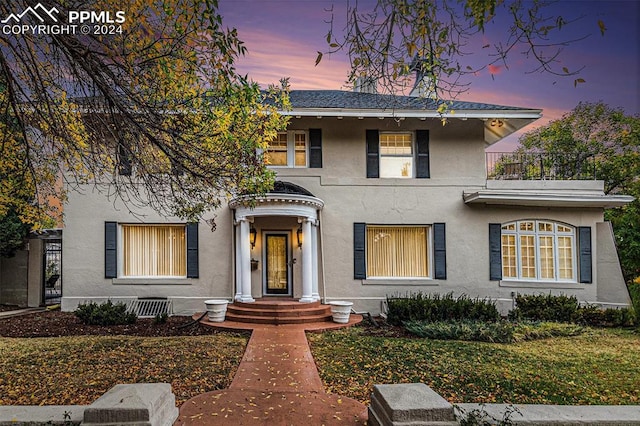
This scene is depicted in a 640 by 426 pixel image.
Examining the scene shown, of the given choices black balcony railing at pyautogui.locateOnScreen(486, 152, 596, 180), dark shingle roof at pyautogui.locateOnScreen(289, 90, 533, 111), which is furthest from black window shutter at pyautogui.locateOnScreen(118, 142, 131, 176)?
black balcony railing at pyautogui.locateOnScreen(486, 152, 596, 180)

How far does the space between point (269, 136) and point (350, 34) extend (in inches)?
113

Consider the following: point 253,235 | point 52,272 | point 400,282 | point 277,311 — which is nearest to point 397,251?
point 400,282

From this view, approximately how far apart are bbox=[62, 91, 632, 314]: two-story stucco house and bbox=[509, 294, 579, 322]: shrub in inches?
22.2

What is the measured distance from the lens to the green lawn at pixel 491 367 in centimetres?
529

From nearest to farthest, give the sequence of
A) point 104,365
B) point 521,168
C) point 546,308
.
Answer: point 104,365
point 546,308
point 521,168

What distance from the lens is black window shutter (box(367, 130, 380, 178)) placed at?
1214 centimetres

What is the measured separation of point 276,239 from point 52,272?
1248 centimetres

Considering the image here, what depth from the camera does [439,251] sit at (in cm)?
1198

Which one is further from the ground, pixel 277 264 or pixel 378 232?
pixel 378 232

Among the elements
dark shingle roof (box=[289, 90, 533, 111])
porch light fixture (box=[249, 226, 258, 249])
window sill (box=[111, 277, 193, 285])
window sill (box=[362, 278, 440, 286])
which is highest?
dark shingle roof (box=[289, 90, 533, 111])

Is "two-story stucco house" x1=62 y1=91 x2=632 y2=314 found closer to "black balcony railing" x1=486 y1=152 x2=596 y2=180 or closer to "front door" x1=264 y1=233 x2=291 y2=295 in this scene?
"front door" x1=264 y1=233 x2=291 y2=295

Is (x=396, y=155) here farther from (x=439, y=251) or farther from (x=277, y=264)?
(x=277, y=264)

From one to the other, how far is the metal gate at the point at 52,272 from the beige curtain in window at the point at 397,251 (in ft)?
36.3

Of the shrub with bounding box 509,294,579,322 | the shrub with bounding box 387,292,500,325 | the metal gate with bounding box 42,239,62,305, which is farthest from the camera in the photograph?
the metal gate with bounding box 42,239,62,305
